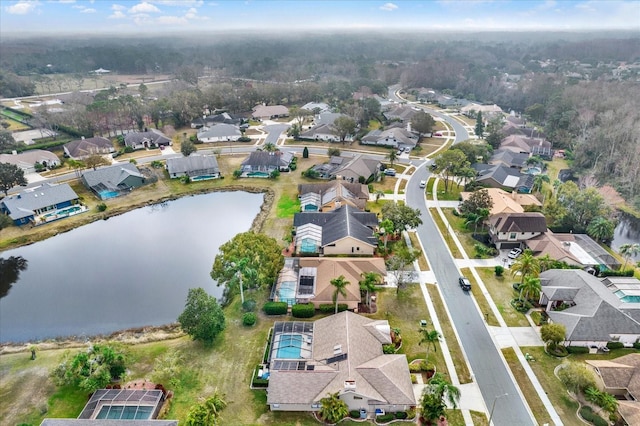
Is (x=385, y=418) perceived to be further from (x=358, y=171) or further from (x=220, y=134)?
(x=220, y=134)

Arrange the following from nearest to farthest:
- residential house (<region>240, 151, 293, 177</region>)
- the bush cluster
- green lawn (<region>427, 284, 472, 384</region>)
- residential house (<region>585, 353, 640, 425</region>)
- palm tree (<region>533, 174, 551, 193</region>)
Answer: the bush cluster → residential house (<region>585, 353, 640, 425</region>) → green lawn (<region>427, 284, 472, 384</region>) → palm tree (<region>533, 174, 551, 193</region>) → residential house (<region>240, 151, 293, 177</region>)

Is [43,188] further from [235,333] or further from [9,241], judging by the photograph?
[235,333]

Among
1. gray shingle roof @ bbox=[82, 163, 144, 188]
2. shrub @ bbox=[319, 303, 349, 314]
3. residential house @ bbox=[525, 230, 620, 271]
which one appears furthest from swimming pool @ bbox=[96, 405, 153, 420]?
gray shingle roof @ bbox=[82, 163, 144, 188]

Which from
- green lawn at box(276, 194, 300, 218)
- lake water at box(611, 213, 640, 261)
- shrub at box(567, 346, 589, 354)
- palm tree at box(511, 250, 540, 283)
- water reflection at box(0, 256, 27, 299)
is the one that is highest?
palm tree at box(511, 250, 540, 283)

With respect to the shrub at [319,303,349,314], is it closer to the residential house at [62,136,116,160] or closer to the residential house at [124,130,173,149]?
the residential house at [62,136,116,160]

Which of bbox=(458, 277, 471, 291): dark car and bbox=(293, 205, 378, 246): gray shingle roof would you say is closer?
Result: bbox=(458, 277, 471, 291): dark car

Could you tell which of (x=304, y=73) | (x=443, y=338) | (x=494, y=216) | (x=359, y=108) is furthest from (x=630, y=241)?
(x=304, y=73)
